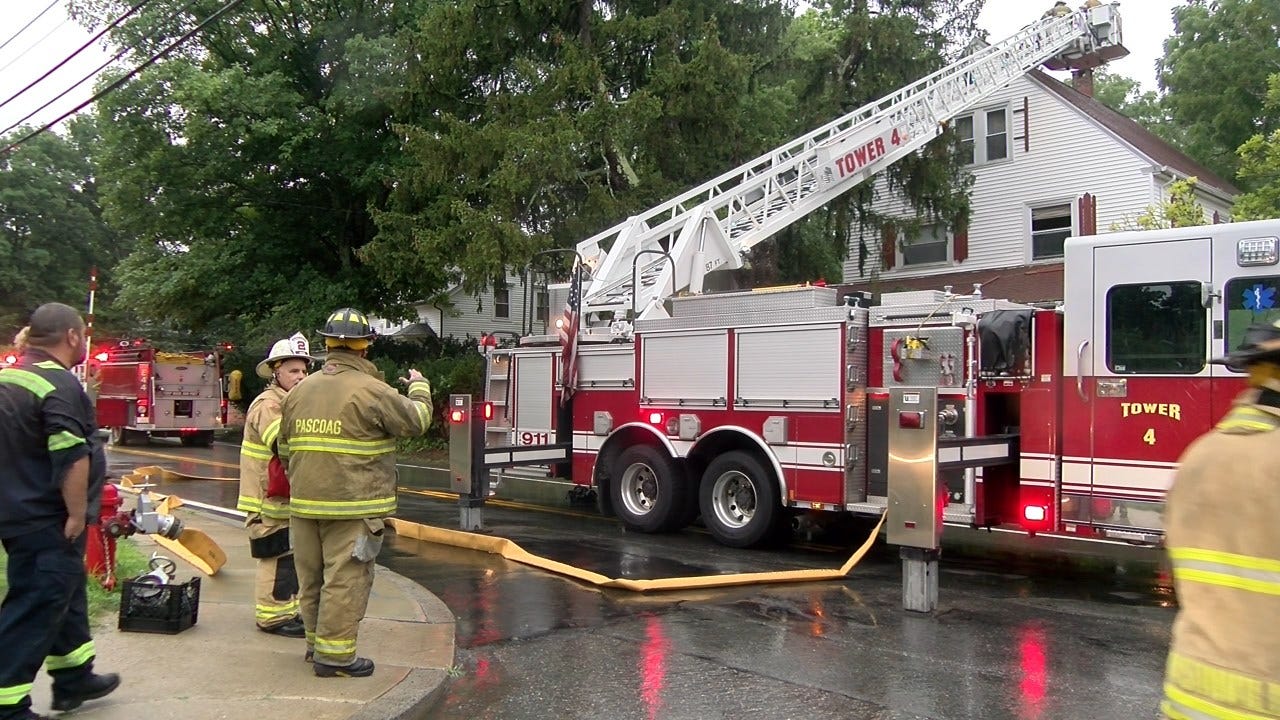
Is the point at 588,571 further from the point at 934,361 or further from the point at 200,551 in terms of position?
the point at 934,361

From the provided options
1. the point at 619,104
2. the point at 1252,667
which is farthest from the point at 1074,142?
the point at 1252,667

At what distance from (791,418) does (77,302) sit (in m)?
43.0

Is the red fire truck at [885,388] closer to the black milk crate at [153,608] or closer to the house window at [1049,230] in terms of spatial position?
the black milk crate at [153,608]

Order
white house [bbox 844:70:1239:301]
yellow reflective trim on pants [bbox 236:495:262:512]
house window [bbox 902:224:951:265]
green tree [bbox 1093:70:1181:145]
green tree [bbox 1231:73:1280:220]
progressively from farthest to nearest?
green tree [bbox 1093:70:1181:145], house window [bbox 902:224:951:265], white house [bbox 844:70:1239:301], green tree [bbox 1231:73:1280:220], yellow reflective trim on pants [bbox 236:495:262:512]

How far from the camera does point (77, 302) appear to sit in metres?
43.2

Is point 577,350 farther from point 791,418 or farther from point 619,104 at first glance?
point 619,104

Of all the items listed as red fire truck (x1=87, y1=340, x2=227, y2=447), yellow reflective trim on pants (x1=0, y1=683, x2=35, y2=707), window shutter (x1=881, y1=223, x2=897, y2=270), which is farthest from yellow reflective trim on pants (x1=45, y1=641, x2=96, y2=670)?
red fire truck (x1=87, y1=340, x2=227, y2=447)

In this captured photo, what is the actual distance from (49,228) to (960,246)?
38.0m

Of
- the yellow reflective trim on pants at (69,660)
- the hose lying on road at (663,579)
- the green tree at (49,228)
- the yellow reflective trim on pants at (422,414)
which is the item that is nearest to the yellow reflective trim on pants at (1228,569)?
the yellow reflective trim on pants at (422,414)

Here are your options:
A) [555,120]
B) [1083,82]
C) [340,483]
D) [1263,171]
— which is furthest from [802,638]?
[1083,82]

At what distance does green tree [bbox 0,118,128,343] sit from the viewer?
40.9 meters

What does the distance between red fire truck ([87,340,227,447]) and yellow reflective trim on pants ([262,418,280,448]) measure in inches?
744

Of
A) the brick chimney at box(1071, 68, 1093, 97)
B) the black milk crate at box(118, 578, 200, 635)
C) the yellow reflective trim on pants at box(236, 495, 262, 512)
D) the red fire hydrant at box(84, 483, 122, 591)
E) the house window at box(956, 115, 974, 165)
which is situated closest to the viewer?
the black milk crate at box(118, 578, 200, 635)

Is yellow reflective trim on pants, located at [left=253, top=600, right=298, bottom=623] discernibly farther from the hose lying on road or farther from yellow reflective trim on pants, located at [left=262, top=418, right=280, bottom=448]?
the hose lying on road
